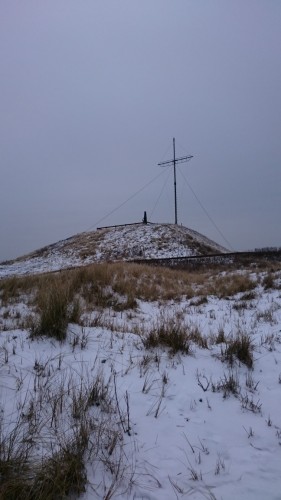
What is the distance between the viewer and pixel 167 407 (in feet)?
9.78

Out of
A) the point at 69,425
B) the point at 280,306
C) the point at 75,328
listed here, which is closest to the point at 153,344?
the point at 75,328

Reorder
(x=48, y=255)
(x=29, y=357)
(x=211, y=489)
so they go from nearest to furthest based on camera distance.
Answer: (x=211, y=489)
(x=29, y=357)
(x=48, y=255)

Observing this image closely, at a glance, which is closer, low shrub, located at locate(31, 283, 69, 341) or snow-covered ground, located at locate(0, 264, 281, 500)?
snow-covered ground, located at locate(0, 264, 281, 500)

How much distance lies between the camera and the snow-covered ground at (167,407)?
6.95 ft

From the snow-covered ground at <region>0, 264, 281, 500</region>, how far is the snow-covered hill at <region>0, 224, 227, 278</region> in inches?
687

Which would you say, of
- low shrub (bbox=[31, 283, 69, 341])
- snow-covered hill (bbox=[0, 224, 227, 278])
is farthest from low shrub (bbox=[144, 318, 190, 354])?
snow-covered hill (bbox=[0, 224, 227, 278])

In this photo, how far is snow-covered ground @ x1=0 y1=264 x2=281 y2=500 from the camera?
212cm

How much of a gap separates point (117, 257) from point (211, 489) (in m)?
21.3

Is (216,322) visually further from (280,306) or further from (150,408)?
(150,408)

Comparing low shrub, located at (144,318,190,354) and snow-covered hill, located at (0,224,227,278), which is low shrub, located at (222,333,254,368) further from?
snow-covered hill, located at (0,224,227,278)

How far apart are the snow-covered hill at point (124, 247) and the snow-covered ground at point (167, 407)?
1744 centimetres

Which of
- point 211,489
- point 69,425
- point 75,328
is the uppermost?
point 75,328

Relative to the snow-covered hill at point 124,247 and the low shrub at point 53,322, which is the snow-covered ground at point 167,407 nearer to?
the low shrub at point 53,322

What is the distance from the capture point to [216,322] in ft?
21.2
